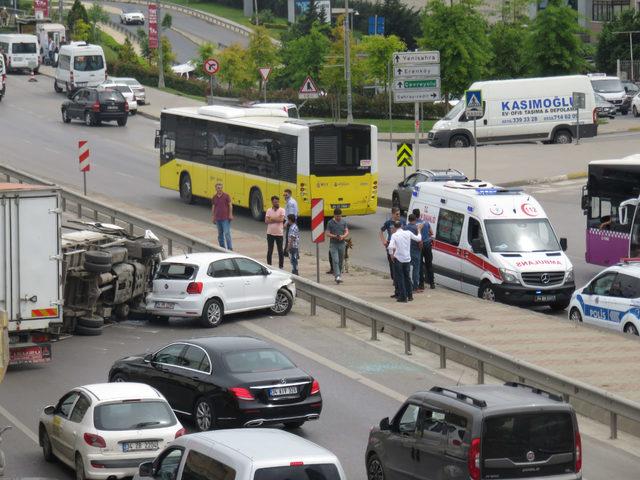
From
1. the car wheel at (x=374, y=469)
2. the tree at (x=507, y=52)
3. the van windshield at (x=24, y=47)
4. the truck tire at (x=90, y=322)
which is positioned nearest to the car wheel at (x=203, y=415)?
the car wheel at (x=374, y=469)

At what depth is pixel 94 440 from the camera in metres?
15.4

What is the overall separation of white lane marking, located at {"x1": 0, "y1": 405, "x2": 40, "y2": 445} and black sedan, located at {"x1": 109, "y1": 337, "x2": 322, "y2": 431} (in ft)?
5.71

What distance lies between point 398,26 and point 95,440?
316 feet

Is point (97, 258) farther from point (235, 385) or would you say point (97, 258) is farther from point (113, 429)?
point (113, 429)

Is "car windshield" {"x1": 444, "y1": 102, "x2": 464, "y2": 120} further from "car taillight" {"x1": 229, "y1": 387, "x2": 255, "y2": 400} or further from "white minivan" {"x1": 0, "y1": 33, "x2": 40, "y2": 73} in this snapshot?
"car taillight" {"x1": 229, "y1": 387, "x2": 255, "y2": 400}

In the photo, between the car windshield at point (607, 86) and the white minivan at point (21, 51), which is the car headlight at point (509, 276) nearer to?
the car windshield at point (607, 86)

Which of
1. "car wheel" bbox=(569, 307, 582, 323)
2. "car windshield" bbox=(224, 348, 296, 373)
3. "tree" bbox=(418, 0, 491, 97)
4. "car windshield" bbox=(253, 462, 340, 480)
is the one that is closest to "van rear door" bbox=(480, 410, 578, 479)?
"car windshield" bbox=(253, 462, 340, 480)

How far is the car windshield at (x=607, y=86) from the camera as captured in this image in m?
72.8

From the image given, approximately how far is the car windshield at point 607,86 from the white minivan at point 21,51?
103 feet

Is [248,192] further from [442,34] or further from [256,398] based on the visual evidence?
[442,34]

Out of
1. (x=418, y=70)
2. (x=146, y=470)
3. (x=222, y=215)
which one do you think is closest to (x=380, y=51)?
(x=418, y=70)

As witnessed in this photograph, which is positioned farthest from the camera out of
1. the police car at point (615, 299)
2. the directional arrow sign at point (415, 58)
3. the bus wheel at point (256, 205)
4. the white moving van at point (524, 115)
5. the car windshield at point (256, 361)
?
the white moving van at point (524, 115)

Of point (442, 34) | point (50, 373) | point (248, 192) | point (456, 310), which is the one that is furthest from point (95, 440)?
point (442, 34)

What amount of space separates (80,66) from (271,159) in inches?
1371
